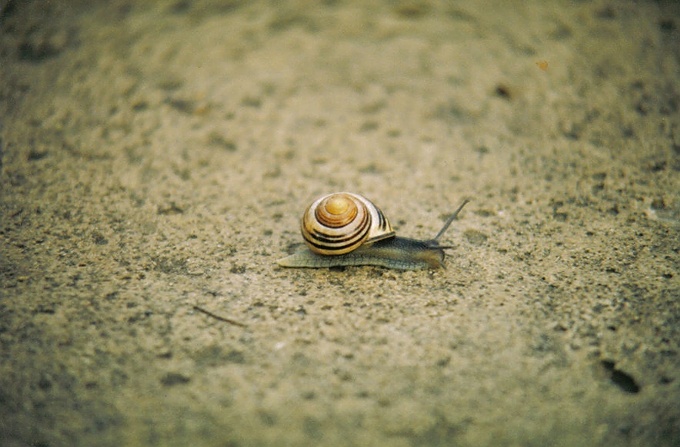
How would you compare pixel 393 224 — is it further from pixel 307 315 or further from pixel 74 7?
pixel 74 7

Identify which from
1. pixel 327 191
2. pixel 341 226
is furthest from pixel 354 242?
pixel 327 191

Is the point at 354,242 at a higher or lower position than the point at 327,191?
lower

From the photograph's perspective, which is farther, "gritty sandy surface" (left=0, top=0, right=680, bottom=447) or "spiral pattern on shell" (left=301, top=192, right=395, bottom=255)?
"spiral pattern on shell" (left=301, top=192, right=395, bottom=255)

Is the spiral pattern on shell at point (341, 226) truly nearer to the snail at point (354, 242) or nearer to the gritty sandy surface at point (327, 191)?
the snail at point (354, 242)

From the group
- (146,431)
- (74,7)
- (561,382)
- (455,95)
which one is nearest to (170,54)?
(74,7)

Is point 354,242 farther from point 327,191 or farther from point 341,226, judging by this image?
point 327,191

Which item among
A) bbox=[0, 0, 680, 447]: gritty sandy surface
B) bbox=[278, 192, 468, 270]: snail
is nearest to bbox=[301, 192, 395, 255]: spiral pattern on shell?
bbox=[278, 192, 468, 270]: snail

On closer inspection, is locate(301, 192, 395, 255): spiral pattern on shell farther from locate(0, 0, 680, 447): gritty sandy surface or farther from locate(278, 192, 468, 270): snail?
locate(0, 0, 680, 447): gritty sandy surface
